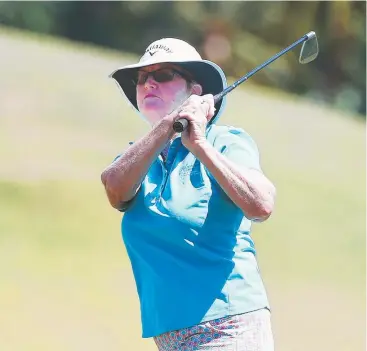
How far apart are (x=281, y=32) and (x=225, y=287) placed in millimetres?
32450

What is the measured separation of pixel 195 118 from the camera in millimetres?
3320

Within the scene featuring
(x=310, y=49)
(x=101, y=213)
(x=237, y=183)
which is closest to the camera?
(x=237, y=183)

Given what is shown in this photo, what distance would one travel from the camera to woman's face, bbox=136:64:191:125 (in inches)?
144

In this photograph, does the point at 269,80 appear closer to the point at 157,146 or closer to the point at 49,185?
the point at 49,185

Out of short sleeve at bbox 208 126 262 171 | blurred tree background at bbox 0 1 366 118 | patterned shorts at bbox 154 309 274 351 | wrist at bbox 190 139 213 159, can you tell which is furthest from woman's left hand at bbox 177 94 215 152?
blurred tree background at bbox 0 1 366 118

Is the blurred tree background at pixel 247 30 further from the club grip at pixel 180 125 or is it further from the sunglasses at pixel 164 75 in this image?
the club grip at pixel 180 125

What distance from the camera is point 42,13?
32.7 m

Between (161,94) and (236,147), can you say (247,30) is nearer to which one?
(161,94)

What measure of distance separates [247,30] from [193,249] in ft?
110

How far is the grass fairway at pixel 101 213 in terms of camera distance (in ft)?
28.5

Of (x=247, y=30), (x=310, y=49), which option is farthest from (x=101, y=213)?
(x=247, y=30)

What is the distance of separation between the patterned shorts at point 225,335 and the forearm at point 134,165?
18.4 inches

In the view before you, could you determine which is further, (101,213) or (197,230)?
(101,213)

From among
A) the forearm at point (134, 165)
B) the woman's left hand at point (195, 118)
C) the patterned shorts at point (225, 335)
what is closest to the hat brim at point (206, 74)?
the woman's left hand at point (195, 118)
